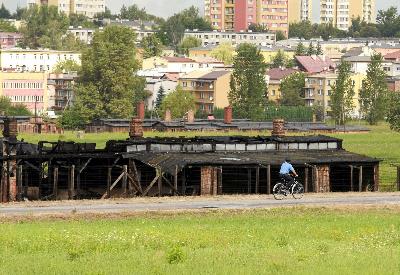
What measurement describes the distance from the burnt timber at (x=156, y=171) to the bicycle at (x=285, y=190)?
416 centimetres

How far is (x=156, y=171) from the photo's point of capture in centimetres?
6675

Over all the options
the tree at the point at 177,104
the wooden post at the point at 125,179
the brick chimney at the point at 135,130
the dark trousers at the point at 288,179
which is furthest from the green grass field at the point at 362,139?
the dark trousers at the point at 288,179

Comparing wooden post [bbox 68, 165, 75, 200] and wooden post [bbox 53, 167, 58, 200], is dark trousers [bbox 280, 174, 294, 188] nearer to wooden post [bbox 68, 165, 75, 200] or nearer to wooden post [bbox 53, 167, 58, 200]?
wooden post [bbox 68, 165, 75, 200]

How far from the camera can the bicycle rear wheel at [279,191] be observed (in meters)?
60.5

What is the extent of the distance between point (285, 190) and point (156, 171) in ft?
26.4

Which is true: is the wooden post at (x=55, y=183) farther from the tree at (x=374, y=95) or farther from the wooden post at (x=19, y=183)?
the tree at (x=374, y=95)

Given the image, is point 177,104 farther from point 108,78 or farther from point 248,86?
point 108,78

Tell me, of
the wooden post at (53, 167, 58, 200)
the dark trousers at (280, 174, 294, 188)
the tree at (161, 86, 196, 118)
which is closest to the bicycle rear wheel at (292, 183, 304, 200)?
the dark trousers at (280, 174, 294, 188)

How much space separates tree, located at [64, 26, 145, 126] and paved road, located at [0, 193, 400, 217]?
111709mm

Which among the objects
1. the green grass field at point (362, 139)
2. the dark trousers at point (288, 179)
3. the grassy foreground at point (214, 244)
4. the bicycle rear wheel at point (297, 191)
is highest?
the dark trousers at point (288, 179)

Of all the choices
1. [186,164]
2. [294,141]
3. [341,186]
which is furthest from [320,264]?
[294,141]

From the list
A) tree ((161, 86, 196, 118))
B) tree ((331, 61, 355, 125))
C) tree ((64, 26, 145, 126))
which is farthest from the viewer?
tree ((161, 86, 196, 118))

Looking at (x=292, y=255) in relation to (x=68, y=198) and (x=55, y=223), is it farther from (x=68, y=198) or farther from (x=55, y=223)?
(x=68, y=198)

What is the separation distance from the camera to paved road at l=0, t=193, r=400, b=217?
182ft
